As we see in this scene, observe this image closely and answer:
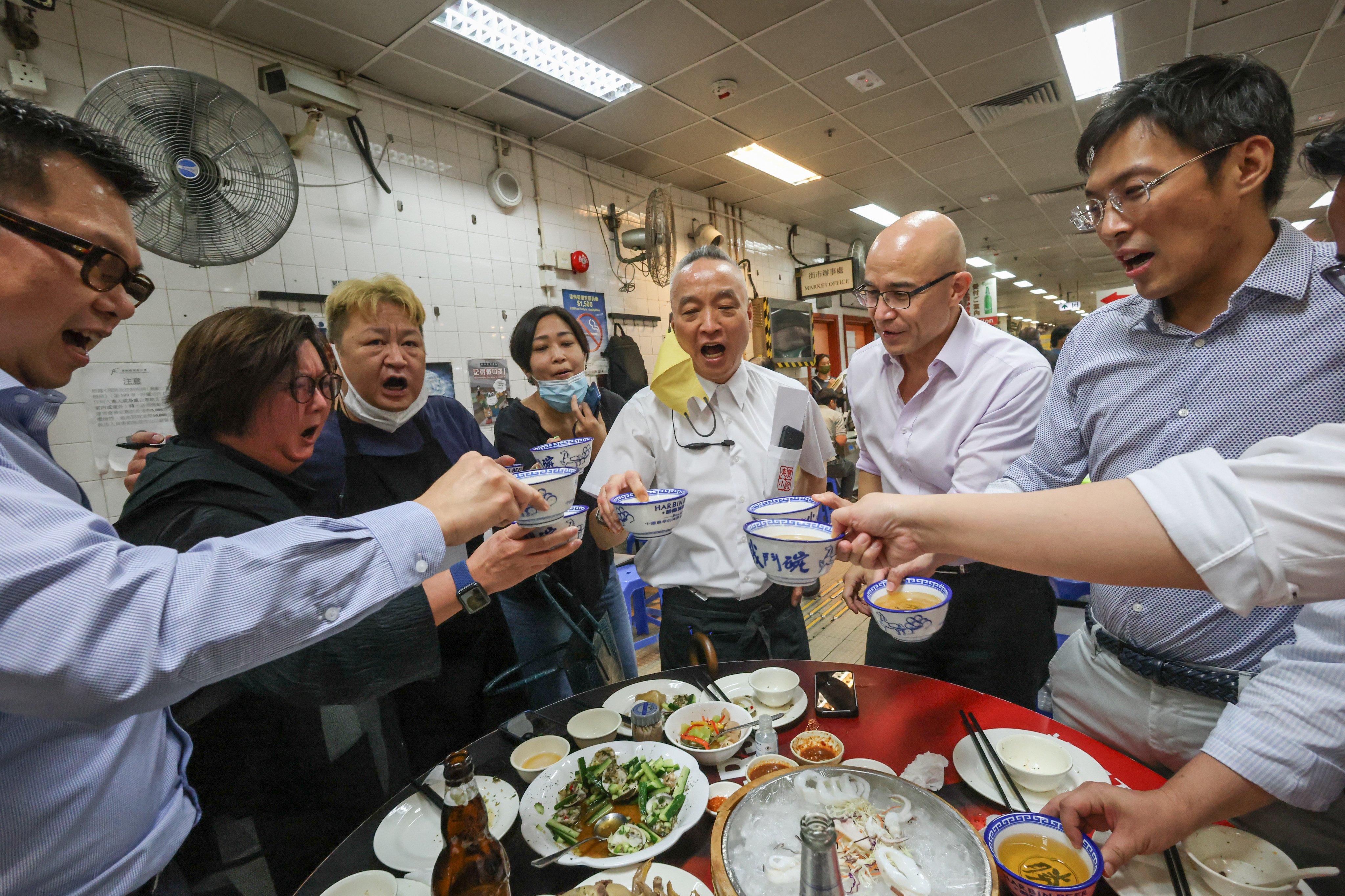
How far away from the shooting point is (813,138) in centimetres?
545

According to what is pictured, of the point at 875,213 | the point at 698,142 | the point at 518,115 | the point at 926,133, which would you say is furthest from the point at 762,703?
the point at 875,213

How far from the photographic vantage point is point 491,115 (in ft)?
14.8

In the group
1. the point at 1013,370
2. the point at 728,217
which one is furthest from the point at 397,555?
the point at 728,217

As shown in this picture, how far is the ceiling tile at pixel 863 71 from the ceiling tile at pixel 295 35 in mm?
3194

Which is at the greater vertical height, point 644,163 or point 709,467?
point 644,163

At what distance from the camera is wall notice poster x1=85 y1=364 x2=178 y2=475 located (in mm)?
2791

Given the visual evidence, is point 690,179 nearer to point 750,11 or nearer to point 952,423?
point 750,11

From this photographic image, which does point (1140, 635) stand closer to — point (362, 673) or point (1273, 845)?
point (1273, 845)

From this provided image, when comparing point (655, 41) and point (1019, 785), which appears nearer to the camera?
point (1019, 785)

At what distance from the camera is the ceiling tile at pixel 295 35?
3.04m

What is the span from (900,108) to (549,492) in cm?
531

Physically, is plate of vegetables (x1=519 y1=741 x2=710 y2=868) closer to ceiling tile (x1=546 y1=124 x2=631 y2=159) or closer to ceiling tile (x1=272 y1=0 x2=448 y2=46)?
ceiling tile (x1=272 y1=0 x2=448 y2=46)

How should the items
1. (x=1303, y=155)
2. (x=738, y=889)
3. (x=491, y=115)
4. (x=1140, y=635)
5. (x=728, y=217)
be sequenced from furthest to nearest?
(x=728, y=217)
(x=491, y=115)
(x=1140, y=635)
(x=1303, y=155)
(x=738, y=889)

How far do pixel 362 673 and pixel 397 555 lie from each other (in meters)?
0.49
